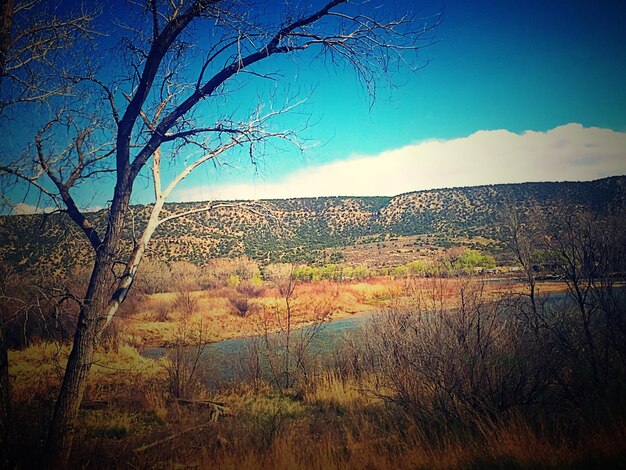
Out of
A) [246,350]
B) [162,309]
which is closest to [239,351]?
[246,350]

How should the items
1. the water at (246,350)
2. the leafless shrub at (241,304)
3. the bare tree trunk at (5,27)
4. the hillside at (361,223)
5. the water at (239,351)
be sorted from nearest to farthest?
the bare tree trunk at (5,27) < the water at (246,350) < the water at (239,351) < the leafless shrub at (241,304) < the hillside at (361,223)

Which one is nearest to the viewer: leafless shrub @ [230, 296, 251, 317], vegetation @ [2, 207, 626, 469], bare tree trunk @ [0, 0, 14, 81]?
bare tree trunk @ [0, 0, 14, 81]

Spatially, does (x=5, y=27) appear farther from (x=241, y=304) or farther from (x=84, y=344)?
(x=241, y=304)

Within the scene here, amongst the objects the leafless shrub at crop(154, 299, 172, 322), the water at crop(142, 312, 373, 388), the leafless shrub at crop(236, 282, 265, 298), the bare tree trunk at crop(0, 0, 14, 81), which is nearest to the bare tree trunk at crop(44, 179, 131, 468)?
the bare tree trunk at crop(0, 0, 14, 81)

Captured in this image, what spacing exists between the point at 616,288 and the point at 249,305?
22.1 m

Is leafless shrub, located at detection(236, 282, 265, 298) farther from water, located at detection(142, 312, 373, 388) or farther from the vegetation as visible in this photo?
the vegetation

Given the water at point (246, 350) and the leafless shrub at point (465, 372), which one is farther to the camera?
the water at point (246, 350)

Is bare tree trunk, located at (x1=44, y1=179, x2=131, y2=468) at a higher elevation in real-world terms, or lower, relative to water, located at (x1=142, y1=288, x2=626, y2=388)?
higher

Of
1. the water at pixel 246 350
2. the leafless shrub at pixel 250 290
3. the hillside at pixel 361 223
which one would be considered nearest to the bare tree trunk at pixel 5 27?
the water at pixel 246 350

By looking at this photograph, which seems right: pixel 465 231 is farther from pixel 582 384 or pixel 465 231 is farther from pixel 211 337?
pixel 582 384

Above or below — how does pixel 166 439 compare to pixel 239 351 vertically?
above

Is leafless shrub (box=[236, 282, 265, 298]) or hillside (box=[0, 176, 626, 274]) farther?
hillside (box=[0, 176, 626, 274])

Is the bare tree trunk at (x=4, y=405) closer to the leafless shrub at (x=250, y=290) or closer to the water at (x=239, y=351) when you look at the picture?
the water at (x=239, y=351)

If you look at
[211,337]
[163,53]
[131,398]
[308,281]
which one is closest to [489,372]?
[163,53]
